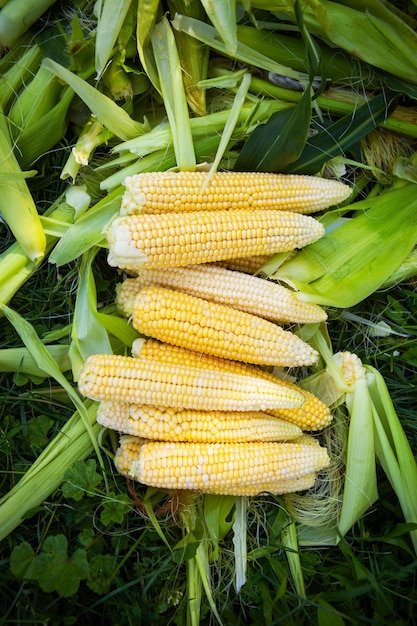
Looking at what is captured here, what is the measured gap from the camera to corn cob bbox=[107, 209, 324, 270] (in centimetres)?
166

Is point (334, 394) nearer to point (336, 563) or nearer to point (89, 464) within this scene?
point (336, 563)

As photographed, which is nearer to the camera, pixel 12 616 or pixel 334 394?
pixel 12 616

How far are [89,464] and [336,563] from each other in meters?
1.05

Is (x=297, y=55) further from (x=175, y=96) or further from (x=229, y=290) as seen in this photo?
(x=229, y=290)

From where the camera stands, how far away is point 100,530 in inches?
76.3

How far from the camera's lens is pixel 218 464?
1757 mm

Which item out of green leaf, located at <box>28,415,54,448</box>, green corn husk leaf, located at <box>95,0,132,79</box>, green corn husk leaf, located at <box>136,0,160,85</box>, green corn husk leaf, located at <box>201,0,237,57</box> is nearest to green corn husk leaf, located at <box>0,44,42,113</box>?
green corn husk leaf, located at <box>95,0,132,79</box>

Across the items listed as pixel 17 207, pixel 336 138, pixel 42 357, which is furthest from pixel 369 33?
pixel 42 357

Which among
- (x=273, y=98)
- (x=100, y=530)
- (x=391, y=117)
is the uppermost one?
(x=273, y=98)

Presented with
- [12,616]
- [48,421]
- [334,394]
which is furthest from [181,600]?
[334,394]

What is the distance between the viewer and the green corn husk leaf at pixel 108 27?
1.76 m

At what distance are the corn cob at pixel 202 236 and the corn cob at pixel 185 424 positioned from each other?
Answer: 1.66 feet

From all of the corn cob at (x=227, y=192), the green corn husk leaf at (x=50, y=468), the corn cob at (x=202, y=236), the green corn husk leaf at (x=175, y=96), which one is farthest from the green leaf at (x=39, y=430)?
the green corn husk leaf at (x=175, y=96)

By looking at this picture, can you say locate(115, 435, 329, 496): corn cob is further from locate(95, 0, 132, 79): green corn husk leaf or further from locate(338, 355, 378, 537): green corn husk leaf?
locate(95, 0, 132, 79): green corn husk leaf
